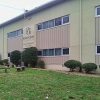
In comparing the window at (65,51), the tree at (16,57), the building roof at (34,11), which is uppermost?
the building roof at (34,11)

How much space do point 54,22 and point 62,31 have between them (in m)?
2.31

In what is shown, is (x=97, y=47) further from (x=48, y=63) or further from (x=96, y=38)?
(x=48, y=63)

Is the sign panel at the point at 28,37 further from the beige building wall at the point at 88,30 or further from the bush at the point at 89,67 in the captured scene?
the bush at the point at 89,67

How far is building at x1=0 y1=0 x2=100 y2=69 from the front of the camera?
25172 millimetres

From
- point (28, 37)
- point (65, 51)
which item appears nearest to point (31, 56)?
point (28, 37)

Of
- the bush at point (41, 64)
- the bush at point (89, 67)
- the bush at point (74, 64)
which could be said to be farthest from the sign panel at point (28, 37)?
the bush at point (89, 67)

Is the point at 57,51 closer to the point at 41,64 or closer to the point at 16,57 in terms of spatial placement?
the point at 41,64

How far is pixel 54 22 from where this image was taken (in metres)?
31.2

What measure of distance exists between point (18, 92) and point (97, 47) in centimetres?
1386

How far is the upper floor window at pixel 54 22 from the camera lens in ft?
95.7

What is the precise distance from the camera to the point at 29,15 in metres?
37.3

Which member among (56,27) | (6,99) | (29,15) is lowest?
(6,99)

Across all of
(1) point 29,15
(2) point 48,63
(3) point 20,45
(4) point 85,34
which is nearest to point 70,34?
(4) point 85,34

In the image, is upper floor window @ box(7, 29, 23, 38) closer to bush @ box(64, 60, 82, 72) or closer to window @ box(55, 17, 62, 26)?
window @ box(55, 17, 62, 26)
